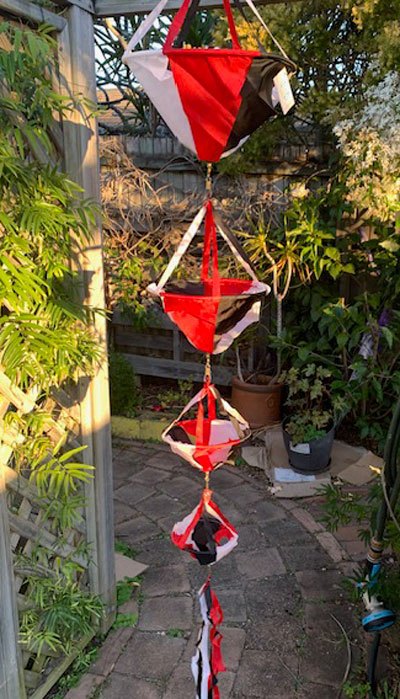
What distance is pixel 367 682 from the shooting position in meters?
2.00

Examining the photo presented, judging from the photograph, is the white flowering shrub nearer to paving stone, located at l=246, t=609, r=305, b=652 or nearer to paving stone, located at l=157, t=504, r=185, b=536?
paving stone, located at l=157, t=504, r=185, b=536

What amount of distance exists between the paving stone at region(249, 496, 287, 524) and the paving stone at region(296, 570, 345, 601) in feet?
1.62

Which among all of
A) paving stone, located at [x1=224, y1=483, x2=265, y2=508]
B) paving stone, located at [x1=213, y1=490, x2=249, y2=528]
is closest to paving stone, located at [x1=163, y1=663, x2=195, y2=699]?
paving stone, located at [x1=213, y1=490, x2=249, y2=528]

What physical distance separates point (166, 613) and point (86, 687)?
47 centimetres

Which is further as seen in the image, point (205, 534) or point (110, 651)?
point (110, 651)

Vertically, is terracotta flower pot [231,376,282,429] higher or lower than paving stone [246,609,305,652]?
higher

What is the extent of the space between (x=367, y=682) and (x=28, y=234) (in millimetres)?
1791

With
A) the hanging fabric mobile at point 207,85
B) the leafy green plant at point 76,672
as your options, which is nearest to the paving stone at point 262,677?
the leafy green plant at point 76,672

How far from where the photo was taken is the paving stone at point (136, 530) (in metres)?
2.99

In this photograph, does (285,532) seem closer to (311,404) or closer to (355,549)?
(355,549)

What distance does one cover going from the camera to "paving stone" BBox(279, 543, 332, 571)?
2.77m

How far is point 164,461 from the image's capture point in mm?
3883

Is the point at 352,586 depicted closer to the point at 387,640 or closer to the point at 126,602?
the point at 387,640

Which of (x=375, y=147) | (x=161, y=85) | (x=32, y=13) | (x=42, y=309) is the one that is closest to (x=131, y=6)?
(x=32, y=13)
